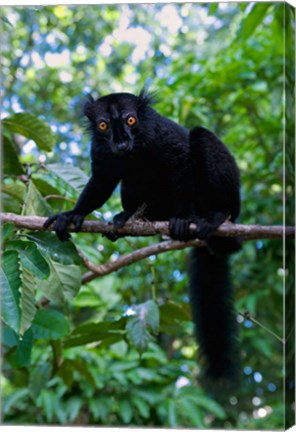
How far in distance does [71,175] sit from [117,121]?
0.55 m

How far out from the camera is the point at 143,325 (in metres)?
3.61

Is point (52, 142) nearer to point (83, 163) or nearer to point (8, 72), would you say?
point (83, 163)

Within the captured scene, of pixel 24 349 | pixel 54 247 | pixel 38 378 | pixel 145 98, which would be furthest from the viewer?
pixel 38 378

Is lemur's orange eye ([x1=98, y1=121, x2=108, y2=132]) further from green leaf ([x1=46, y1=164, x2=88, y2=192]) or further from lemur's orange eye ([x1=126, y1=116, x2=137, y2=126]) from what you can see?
green leaf ([x1=46, y1=164, x2=88, y2=192])

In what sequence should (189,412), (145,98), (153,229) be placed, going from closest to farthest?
(153,229)
(145,98)
(189,412)

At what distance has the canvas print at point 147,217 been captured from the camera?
138 inches

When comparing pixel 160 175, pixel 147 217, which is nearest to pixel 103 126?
pixel 160 175

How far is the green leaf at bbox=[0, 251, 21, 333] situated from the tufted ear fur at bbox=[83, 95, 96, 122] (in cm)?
118

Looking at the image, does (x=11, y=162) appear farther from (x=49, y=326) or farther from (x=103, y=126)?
(x=49, y=326)

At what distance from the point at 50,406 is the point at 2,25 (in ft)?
7.88

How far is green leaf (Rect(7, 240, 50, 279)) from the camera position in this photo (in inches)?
112

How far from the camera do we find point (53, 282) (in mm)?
3527

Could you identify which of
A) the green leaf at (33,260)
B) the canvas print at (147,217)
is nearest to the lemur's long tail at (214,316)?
the canvas print at (147,217)

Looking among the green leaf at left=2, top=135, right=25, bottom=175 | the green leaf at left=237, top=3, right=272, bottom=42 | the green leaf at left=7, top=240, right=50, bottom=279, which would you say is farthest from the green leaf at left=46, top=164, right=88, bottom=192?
the green leaf at left=237, top=3, right=272, bottom=42
